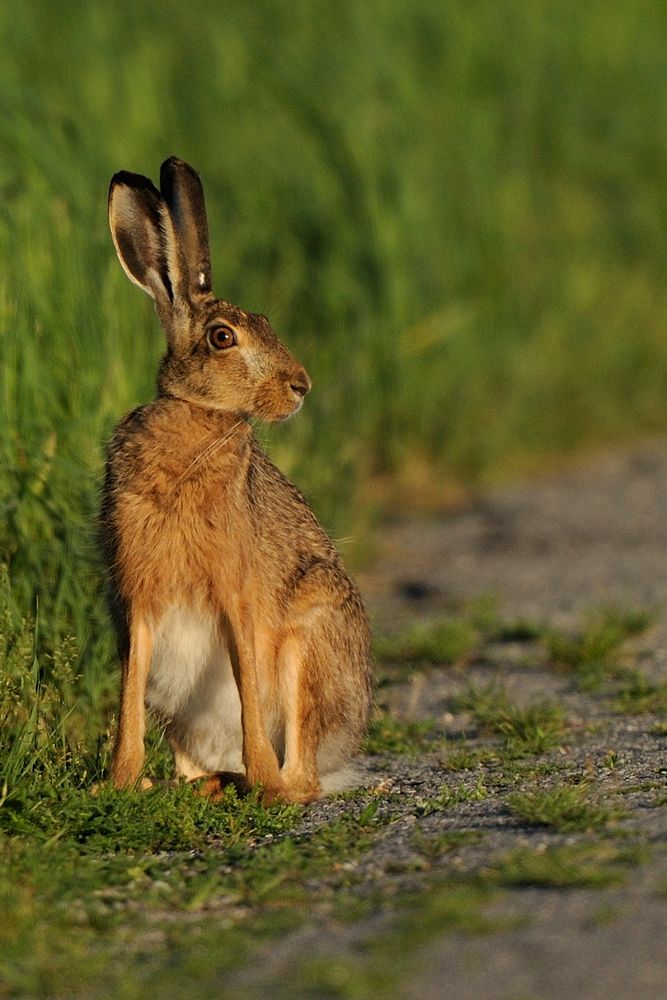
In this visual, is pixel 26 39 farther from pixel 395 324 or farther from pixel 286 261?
pixel 395 324

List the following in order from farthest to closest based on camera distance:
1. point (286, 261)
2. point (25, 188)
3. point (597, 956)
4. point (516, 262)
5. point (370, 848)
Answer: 1. point (516, 262)
2. point (286, 261)
3. point (25, 188)
4. point (370, 848)
5. point (597, 956)

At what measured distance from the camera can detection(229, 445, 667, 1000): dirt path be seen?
3.12m

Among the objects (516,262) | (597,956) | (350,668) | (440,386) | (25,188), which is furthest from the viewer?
(516,262)

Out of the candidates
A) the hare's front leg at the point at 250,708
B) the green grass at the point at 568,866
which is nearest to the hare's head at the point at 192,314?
the hare's front leg at the point at 250,708

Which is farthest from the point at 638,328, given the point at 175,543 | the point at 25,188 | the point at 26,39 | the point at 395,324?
the point at 175,543

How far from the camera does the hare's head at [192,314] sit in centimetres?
457

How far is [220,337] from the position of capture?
4582 millimetres

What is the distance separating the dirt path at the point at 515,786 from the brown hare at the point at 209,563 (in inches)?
11.9

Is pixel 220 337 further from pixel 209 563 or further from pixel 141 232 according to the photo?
pixel 209 563

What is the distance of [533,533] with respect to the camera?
8727 millimetres

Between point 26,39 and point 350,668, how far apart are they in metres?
4.90

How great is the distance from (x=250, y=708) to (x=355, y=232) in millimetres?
4771

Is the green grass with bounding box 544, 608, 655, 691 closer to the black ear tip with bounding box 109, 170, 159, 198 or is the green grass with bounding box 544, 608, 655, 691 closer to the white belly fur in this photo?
the white belly fur

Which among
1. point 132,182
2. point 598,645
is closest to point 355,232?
point 598,645
